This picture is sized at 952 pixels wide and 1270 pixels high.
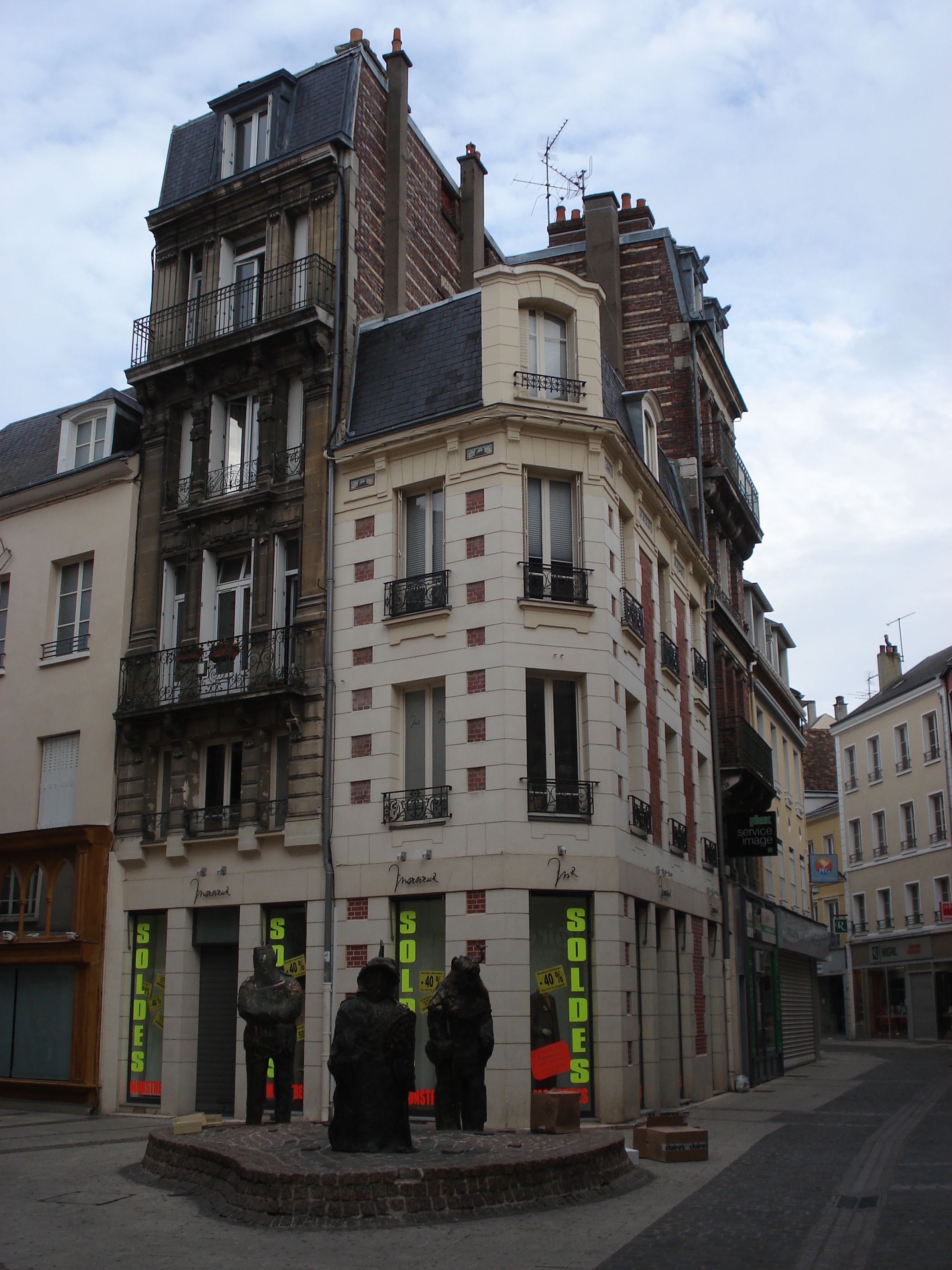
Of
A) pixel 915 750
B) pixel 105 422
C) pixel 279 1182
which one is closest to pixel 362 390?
pixel 105 422

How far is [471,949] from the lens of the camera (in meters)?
16.5

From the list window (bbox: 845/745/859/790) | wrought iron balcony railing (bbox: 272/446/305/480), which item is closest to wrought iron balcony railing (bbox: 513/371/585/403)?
wrought iron balcony railing (bbox: 272/446/305/480)

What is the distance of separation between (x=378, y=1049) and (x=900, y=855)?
42940mm

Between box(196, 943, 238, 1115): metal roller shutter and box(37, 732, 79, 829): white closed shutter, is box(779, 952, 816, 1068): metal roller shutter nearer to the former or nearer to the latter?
box(196, 943, 238, 1115): metal roller shutter

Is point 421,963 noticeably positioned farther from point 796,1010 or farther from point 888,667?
point 888,667

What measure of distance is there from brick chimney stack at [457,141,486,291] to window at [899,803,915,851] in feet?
104

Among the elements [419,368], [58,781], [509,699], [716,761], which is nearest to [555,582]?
[509,699]

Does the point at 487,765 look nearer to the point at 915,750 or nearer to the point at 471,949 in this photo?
the point at 471,949

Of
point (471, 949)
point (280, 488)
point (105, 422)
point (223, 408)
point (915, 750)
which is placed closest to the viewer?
point (471, 949)

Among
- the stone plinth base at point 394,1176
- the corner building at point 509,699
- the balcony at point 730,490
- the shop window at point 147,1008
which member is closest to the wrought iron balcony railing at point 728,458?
the balcony at point 730,490

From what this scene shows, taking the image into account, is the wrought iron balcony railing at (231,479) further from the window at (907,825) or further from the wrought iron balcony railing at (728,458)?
the window at (907,825)

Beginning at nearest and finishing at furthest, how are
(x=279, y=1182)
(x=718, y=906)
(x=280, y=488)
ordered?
1. (x=279, y=1182)
2. (x=280, y=488)
3. (x=718, y=906)

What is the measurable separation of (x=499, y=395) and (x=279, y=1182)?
40.1ft

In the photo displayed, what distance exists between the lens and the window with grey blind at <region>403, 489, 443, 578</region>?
18.7 metres
